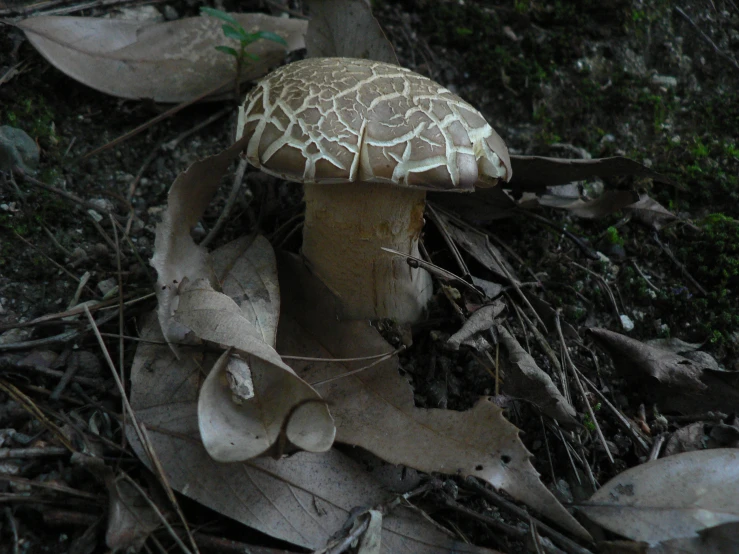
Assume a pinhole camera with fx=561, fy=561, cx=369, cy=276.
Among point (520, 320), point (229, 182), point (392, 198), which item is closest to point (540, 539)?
point (520, 320)

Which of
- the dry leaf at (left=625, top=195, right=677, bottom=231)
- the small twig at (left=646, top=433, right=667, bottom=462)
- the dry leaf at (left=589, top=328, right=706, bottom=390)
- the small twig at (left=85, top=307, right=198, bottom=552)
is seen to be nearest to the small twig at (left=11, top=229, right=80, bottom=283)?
the small twig at (left=85, top=307, right=198, bottom=552)

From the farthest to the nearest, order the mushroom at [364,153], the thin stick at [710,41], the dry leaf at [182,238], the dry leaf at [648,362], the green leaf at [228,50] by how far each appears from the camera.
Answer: the thin stick at [710,41], the green leaf at [228,50], the dry leaf at [648,362], the dry leaf at [182,238], the mushroom at [364,153]

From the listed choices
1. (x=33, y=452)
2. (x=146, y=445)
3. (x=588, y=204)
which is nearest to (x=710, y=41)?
(x=588, y=204)

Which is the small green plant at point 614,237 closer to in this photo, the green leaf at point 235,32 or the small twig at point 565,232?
the small twig at point 565,232

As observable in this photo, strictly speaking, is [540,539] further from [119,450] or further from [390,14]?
[390,14]

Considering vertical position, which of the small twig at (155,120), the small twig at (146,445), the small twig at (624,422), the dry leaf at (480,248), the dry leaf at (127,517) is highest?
the small twig at (155,120)

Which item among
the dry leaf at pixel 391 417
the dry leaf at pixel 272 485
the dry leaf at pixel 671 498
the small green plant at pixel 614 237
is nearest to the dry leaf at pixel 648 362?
the dry leaf at pixel 671 498

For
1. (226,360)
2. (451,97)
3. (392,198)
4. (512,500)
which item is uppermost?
(451,97)
